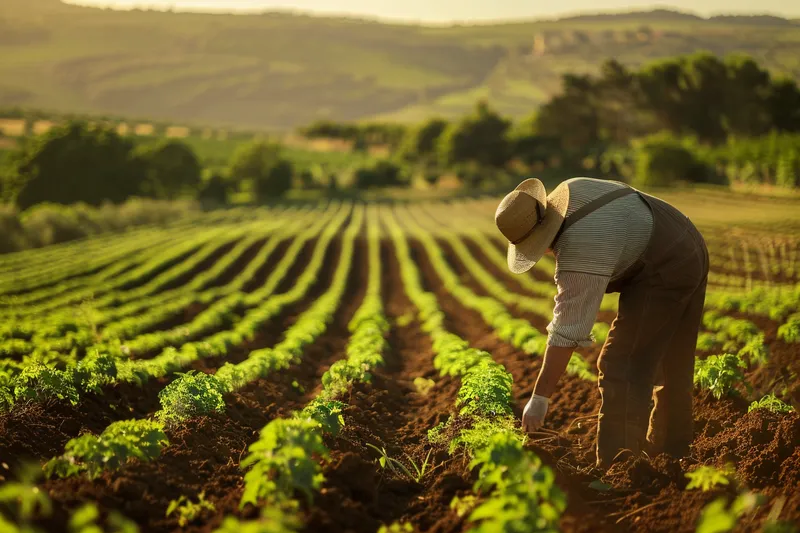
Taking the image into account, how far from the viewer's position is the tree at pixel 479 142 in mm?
80000

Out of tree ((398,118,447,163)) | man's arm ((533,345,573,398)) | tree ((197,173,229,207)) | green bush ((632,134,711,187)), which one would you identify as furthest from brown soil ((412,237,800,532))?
tree ((398,118,447,163))

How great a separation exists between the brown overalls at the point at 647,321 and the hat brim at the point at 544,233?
0.26 feet

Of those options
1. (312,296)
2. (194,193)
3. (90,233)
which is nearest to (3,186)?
(194,193)

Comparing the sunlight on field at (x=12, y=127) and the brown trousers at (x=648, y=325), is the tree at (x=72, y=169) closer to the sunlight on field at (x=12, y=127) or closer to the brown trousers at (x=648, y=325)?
the sunlight on field at (x=12, y=127)

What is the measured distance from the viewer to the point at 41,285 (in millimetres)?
22281

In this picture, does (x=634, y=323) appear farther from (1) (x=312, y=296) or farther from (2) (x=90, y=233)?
(2) (x=90, y=233)

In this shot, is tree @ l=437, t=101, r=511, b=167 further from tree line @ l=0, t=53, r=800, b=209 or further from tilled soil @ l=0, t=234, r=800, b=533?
tilled soil @ l=0, t=234, r=800, b=533

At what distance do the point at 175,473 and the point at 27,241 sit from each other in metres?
41.5

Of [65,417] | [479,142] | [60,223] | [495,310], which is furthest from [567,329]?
[479,142]

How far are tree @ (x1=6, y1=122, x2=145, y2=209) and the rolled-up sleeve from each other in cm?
6452

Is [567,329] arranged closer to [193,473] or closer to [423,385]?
[193,473]

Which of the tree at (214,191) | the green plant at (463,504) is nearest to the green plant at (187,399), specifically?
the green plant at (463,504)

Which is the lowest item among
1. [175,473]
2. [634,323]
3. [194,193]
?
[194,193]

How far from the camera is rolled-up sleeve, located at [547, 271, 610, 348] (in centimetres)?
434
